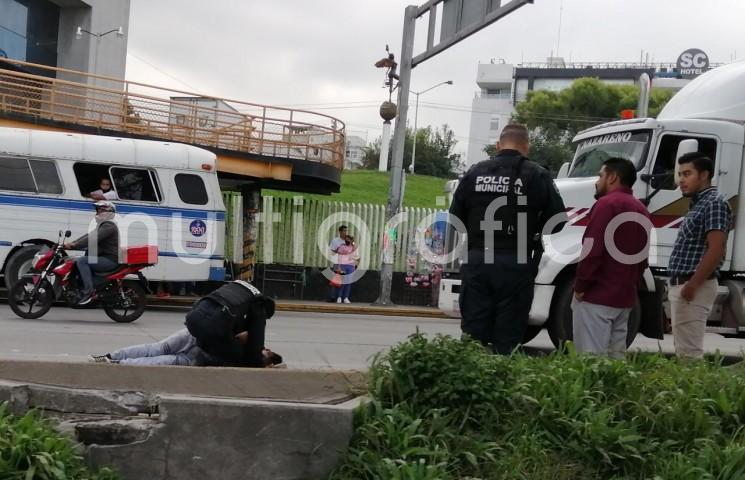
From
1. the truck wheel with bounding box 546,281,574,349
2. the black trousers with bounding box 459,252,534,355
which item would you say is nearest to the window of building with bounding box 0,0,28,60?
the truck wheel with bounding box 546,281,574,349

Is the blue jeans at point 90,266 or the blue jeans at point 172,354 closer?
the blue jeans at point 172,354

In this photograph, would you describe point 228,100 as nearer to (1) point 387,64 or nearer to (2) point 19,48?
(1) point 387,64

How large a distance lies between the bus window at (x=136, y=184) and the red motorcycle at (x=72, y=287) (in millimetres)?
2795

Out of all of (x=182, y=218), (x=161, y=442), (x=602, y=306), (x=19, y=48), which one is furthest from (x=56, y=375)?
(x=19, y=48)

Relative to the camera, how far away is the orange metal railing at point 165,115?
1877 centimetres

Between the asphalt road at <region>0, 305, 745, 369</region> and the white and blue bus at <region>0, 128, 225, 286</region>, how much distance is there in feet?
3.52

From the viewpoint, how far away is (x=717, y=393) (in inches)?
183

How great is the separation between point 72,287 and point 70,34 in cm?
1898

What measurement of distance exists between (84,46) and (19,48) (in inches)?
83.0

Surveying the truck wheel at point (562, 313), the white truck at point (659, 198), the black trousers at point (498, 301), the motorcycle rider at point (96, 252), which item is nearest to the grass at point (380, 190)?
the motorcycle rider at point (96, 252)

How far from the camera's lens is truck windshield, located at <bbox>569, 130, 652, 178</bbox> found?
10125mm

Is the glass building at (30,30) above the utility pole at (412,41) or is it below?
above

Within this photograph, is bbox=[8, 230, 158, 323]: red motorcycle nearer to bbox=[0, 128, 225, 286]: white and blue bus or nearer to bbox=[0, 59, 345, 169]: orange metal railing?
bbox=[0, 128, 225, 286]: white and blue bus

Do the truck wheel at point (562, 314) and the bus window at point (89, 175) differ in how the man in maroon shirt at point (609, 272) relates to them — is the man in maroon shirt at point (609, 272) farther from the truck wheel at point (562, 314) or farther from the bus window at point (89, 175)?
the bus window at point (89, 175)
